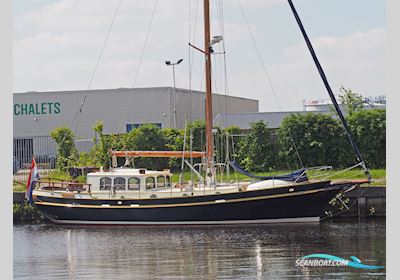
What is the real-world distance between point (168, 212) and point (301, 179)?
5568 millimetres

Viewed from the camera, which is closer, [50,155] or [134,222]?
[134,222]

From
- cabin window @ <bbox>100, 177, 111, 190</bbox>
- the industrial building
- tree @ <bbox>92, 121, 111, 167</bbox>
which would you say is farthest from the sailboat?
the industrial building

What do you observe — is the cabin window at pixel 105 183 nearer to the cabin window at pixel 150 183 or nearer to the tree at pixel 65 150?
the cabin window at pixel 150 183

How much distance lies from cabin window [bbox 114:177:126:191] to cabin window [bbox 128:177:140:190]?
0.25m

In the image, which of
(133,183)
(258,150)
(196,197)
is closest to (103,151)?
(258,150)

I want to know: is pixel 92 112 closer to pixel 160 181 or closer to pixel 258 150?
pixel 258 150

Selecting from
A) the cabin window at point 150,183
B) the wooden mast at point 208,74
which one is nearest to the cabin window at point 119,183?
the cabin window at point 150,183

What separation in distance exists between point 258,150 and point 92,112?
19.2 meters

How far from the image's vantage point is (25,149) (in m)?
61.5

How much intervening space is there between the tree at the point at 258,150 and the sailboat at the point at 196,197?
10.6 metres

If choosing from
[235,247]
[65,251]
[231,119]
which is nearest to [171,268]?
[235,247]

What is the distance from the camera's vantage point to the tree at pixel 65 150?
4841cm

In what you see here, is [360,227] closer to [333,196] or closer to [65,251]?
[333,196]

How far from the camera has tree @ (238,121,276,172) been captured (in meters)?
46.0
